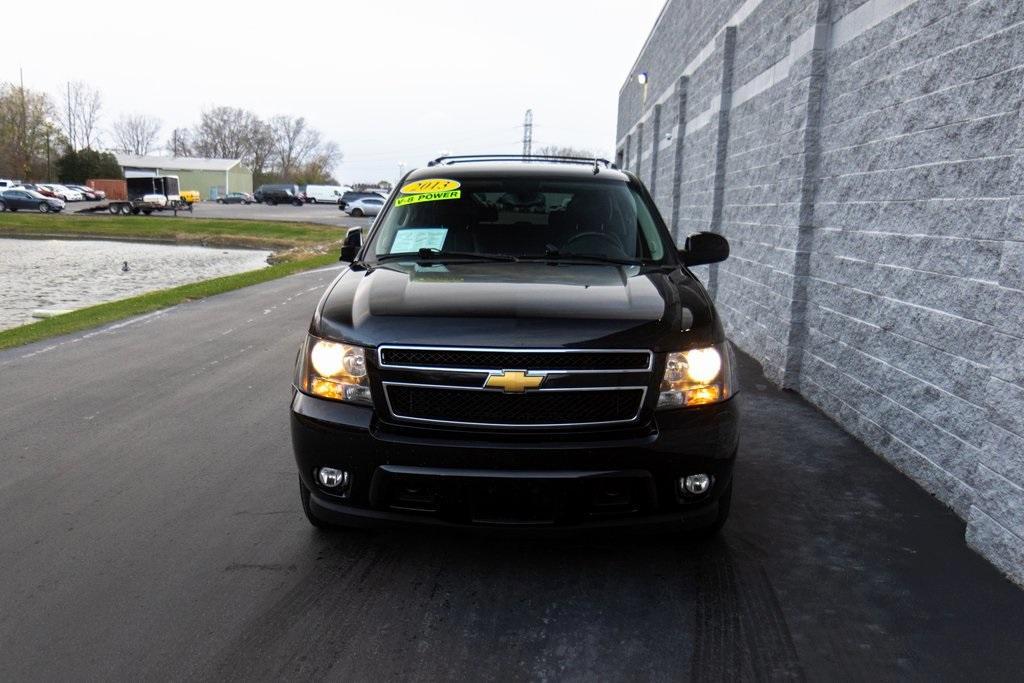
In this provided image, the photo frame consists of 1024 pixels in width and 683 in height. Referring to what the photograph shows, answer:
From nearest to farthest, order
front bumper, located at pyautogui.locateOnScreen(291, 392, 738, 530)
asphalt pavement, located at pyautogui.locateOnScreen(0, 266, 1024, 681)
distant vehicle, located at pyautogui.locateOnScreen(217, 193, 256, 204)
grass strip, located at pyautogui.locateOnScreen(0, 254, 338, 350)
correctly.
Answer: asphalt pavement, located at pyautogui.locateOnScreen(0, 266, 1024, 681), front bumper, located at pyautogui.locateOnScreen(291, 392, 738, 530), grass strip, located at pyautogui.locateOnScreen(0, 254, 338, 350), distant vehicle, located at pyautogui.locateOnScreen(217, 193, 256, 204)

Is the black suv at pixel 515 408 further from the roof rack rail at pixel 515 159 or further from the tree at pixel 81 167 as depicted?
the tree at pixel 81 167

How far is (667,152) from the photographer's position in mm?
19438

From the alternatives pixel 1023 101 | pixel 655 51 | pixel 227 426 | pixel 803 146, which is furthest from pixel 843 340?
pixel 655 51

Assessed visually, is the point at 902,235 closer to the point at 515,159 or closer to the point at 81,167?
the point at 515,159

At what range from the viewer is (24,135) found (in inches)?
3873

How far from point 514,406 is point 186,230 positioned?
38673 millimetres

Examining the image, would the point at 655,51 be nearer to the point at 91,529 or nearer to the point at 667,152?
the point at 667,152

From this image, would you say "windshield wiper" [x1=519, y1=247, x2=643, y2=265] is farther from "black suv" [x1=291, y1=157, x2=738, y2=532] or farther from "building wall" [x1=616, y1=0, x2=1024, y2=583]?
"building wall" [x1=616, y1=0, x2=1024, y2=583]

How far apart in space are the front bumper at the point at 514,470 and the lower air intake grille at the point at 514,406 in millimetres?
56

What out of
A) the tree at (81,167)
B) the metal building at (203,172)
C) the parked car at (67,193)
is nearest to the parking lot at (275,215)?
the parked car at (67,193)

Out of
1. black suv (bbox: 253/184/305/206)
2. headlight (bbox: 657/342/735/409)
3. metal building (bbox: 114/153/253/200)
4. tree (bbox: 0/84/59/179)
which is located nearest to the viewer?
headlight (bbox: 657/342/735/409)

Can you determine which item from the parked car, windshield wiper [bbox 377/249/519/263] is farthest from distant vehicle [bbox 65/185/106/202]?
windshield wiper [bbox 377/249/519/263]

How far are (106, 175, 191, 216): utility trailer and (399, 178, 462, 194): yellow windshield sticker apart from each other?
52771 mm

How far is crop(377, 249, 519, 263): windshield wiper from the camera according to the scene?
4.44m
